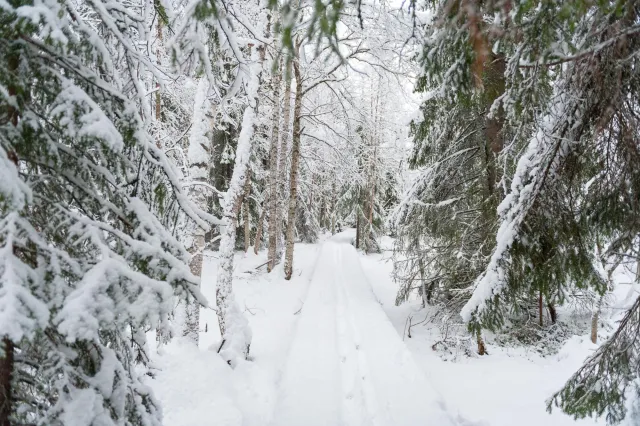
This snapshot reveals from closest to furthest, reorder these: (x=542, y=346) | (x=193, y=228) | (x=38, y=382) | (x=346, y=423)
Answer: (x=38, y=382) → (x=346, y=423) → (x=193, y=228) → (x=542, y=346)

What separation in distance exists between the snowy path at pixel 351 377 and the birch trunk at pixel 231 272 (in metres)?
1.00

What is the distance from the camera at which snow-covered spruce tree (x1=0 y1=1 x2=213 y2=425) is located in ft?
5.08

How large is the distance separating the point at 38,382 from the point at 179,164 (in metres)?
8.30

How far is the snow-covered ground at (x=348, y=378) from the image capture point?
15.7 ft

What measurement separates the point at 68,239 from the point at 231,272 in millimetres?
5162

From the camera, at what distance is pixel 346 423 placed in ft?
15.4

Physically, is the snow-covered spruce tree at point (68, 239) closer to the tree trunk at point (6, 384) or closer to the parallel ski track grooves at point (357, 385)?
the tree trunk at point (6, 384)

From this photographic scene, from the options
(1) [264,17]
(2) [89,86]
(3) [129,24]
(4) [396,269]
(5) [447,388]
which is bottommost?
(5) [447,388]

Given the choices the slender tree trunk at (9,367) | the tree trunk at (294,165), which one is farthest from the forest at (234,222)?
the tree trunk at (294,165)

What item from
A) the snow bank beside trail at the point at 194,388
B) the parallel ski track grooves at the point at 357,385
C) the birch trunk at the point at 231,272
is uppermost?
the birch trunk at the point at 231,272

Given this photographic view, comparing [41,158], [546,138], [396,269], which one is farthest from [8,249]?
[396,269]

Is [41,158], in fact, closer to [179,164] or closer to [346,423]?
[346,423]

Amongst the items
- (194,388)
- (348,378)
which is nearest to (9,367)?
(194,388)

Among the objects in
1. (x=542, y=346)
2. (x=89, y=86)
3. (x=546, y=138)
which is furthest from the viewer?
(x=542, y=346)
